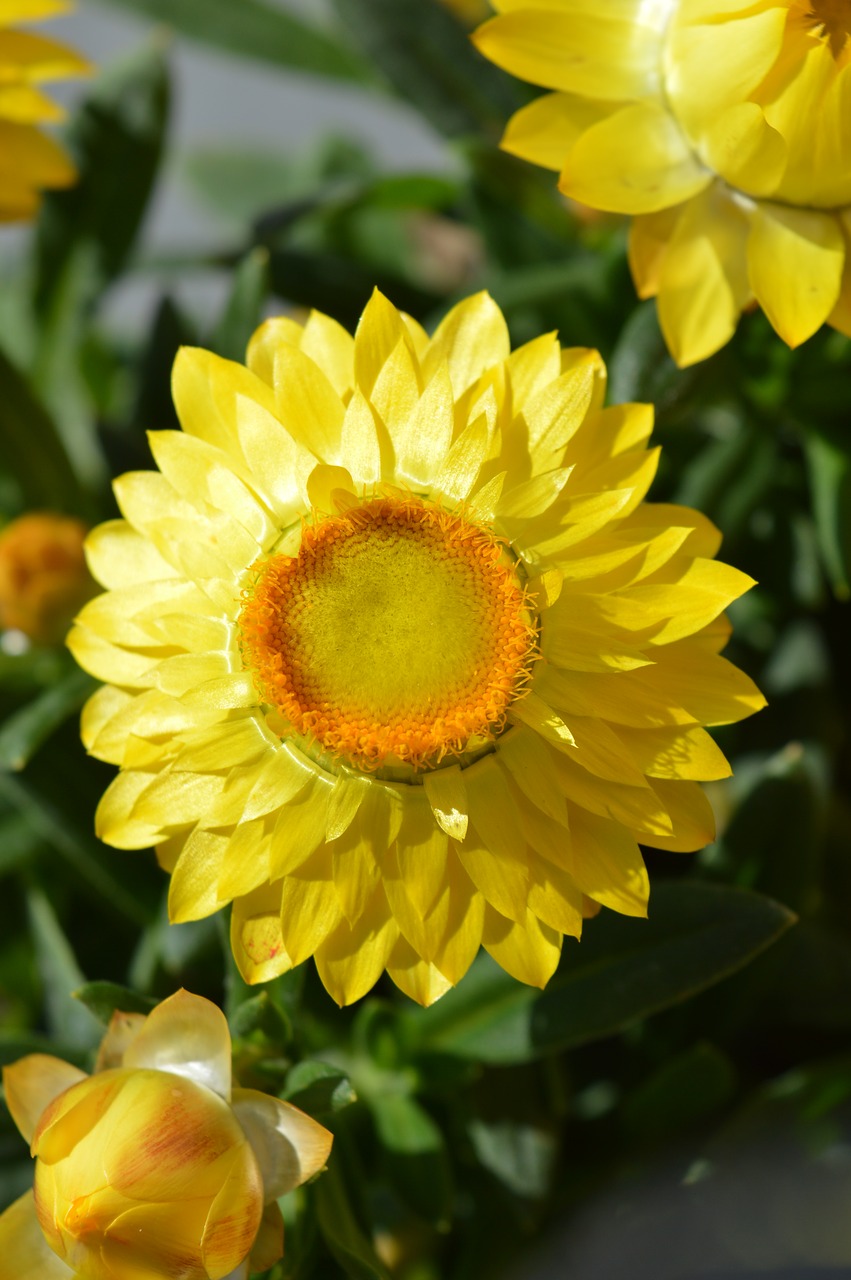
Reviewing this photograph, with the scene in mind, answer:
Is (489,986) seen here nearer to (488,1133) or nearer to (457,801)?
(488,1133)

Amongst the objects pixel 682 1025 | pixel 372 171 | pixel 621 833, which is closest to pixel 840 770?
pixel 682 1025

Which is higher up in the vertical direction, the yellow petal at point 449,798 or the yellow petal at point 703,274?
the yellow petal at point 703,274

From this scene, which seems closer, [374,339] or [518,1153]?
[374,339]

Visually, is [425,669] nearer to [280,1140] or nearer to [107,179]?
[280,1140]

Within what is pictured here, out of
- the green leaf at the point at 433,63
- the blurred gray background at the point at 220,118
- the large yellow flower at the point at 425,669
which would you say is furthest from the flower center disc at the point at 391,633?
the blurred gray background at the point at 220,118

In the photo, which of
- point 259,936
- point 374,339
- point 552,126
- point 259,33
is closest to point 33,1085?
point 259,936

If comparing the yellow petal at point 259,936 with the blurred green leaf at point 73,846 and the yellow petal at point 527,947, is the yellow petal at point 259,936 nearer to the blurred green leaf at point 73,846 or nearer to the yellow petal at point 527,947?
the yellow petal at point 527,947
